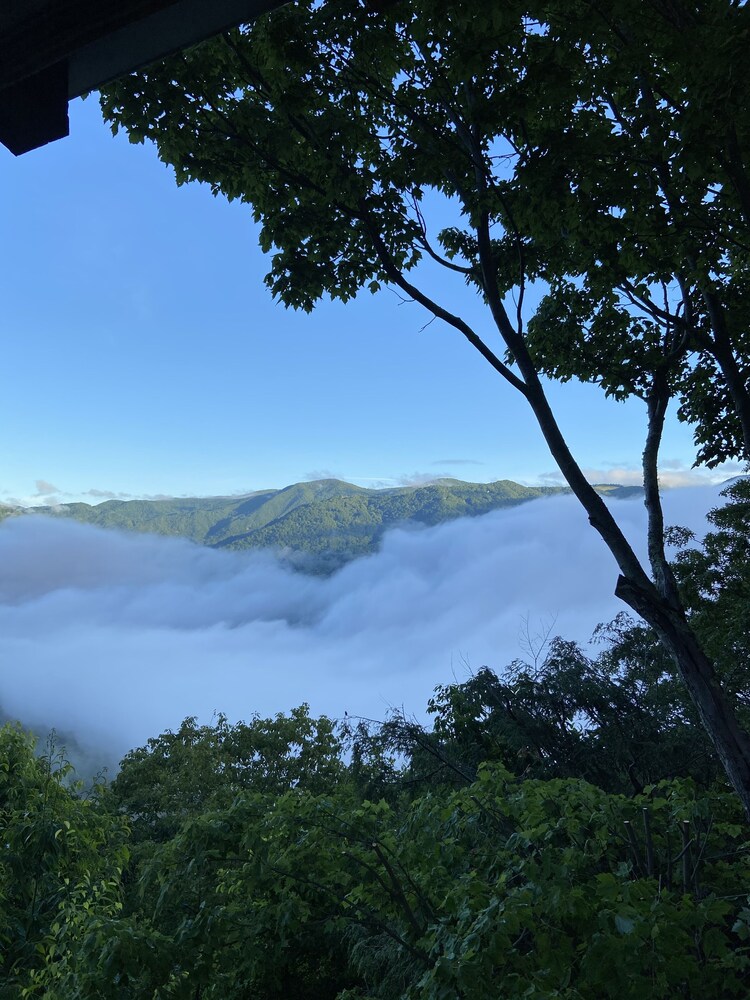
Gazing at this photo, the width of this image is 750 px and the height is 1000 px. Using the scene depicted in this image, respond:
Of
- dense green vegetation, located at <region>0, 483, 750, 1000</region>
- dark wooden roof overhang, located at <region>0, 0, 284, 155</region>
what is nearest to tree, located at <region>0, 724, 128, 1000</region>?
dense green vegetation, located at <region>0, 483, 750, 1000</region>

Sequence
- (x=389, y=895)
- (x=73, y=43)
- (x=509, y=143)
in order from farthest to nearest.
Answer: (x=509, y=143)
(x=389, y=895)
(x=73, y=43)

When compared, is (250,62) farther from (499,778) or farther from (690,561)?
(690,561)

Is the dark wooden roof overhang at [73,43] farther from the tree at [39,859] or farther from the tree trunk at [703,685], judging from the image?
the tree at [39,859]

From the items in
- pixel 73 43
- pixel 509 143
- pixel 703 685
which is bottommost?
pixel 703 685

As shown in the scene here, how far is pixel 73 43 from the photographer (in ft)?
4.02

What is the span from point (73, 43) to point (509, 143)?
513 centimetres

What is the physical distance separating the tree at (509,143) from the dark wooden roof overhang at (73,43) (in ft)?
9.39

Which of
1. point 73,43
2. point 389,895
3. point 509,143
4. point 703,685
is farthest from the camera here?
point 509,143

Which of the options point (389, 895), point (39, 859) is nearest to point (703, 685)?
point (389, 895)

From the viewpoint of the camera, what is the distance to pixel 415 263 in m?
6.33

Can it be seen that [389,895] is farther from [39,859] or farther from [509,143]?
[509,143]

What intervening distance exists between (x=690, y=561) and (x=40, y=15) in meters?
13.9

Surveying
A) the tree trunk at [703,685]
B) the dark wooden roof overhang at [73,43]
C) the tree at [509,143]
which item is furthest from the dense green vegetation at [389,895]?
the dark wooden roof overhang at [73,43]

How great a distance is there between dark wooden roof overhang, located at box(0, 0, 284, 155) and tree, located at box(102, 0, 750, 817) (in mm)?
2863
